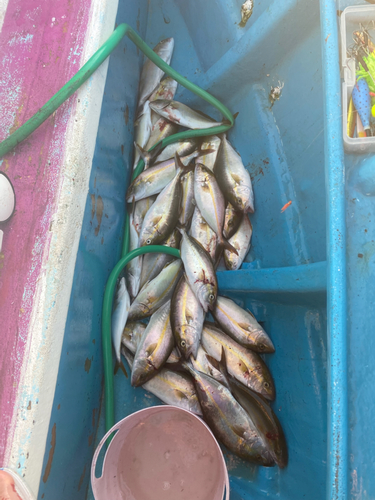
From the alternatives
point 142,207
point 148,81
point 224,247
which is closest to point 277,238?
point 224,247

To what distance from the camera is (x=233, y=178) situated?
7.32ft

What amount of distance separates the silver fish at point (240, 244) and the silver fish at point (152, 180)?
0.65m

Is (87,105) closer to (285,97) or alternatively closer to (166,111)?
(166,111)

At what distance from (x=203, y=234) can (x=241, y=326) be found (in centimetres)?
71

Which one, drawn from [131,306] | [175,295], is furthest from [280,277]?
[131,306]

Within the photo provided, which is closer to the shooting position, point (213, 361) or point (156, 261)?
point (213, 361)

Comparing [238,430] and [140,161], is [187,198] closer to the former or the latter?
[140,161]

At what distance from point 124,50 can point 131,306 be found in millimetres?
1806

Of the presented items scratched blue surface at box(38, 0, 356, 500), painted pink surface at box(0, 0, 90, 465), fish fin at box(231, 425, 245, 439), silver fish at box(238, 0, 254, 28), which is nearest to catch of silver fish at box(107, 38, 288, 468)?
fish fin at box(231, 425, 245, 439)

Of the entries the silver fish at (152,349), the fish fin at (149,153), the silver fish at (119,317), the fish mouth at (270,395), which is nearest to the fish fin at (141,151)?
the fish fin at (149,153)

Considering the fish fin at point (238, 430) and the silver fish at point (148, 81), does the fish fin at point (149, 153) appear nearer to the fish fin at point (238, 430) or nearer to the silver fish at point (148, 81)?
the silver fish at point (148, 81)

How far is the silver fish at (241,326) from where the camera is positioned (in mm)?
1973

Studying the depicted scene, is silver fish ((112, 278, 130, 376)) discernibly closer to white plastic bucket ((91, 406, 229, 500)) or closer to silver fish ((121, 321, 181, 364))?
silver fish ((121, 321, 181, 364))

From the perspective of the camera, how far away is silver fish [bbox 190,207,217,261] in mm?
2256
